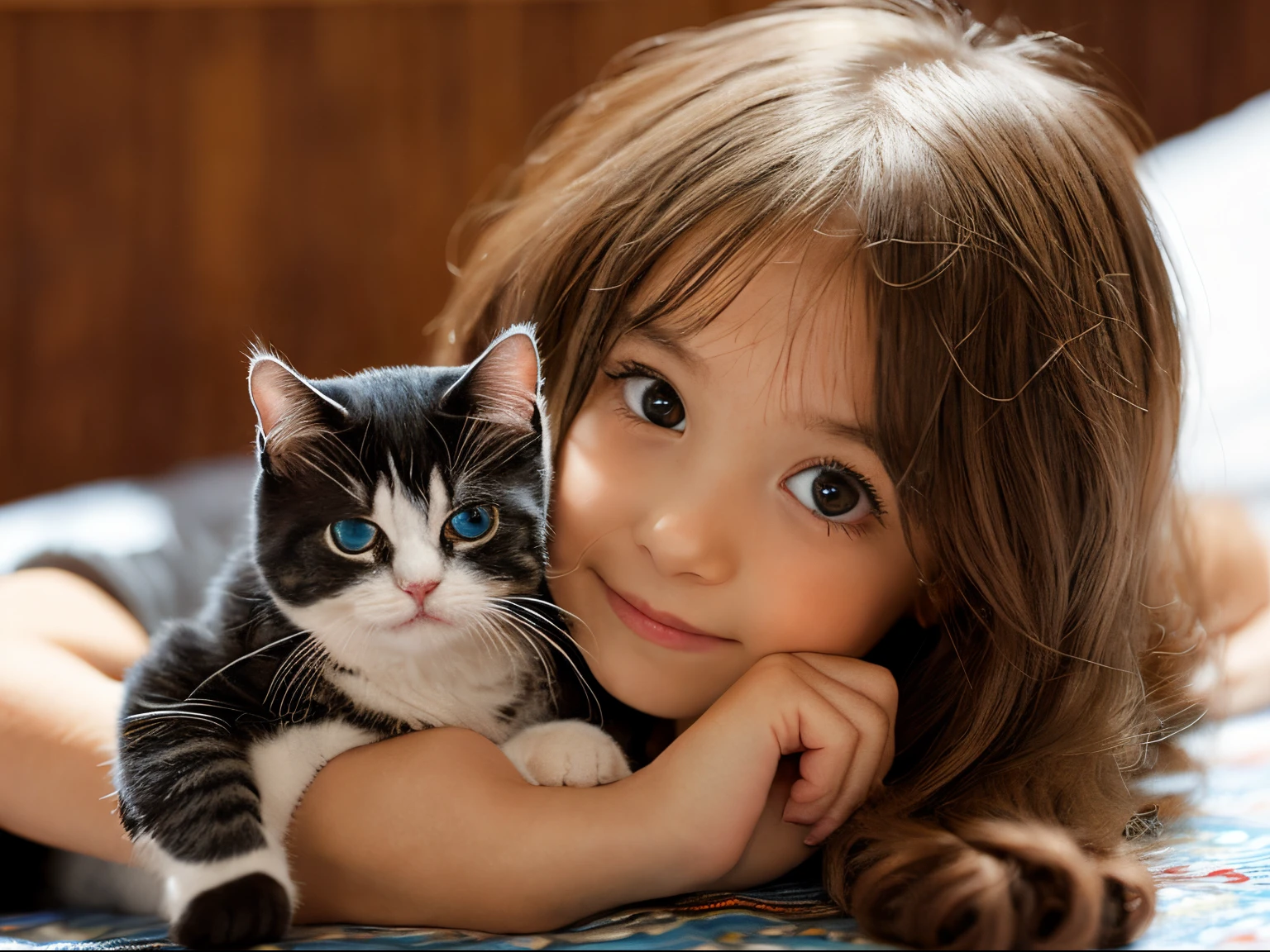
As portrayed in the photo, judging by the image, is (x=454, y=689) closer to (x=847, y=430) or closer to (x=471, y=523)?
(x=471, y=523)

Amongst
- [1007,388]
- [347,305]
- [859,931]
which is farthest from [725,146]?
[347,305]

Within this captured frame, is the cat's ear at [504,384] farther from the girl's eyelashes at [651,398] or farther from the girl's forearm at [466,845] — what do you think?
the girl's forearm at [466,845]

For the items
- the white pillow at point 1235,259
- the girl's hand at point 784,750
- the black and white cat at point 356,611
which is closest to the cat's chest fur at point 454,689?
the black and white cat at point 356,611

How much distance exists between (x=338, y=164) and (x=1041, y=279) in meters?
1.45

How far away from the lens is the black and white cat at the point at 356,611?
2.43ft

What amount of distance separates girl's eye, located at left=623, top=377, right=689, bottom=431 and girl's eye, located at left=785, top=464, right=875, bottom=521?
0.10m

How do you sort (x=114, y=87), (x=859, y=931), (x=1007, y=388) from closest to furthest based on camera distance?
(x=859, y=931) → (x=1007, y=388) → (x=114, y=87)

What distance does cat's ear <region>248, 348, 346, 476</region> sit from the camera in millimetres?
738

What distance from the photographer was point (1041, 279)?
838 mm

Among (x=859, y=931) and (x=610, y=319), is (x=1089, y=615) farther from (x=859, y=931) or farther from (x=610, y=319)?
(x=610, y=319)

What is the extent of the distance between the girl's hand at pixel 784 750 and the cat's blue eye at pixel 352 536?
0.25 meters

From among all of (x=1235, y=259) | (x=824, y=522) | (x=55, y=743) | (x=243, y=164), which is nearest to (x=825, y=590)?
(x=824, y=522)

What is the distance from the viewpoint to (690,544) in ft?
2.65

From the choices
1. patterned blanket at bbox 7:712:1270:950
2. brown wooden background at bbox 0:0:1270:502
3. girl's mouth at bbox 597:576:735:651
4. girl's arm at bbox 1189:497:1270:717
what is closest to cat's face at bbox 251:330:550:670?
girl's mouth at bbox 597:576:735:651
